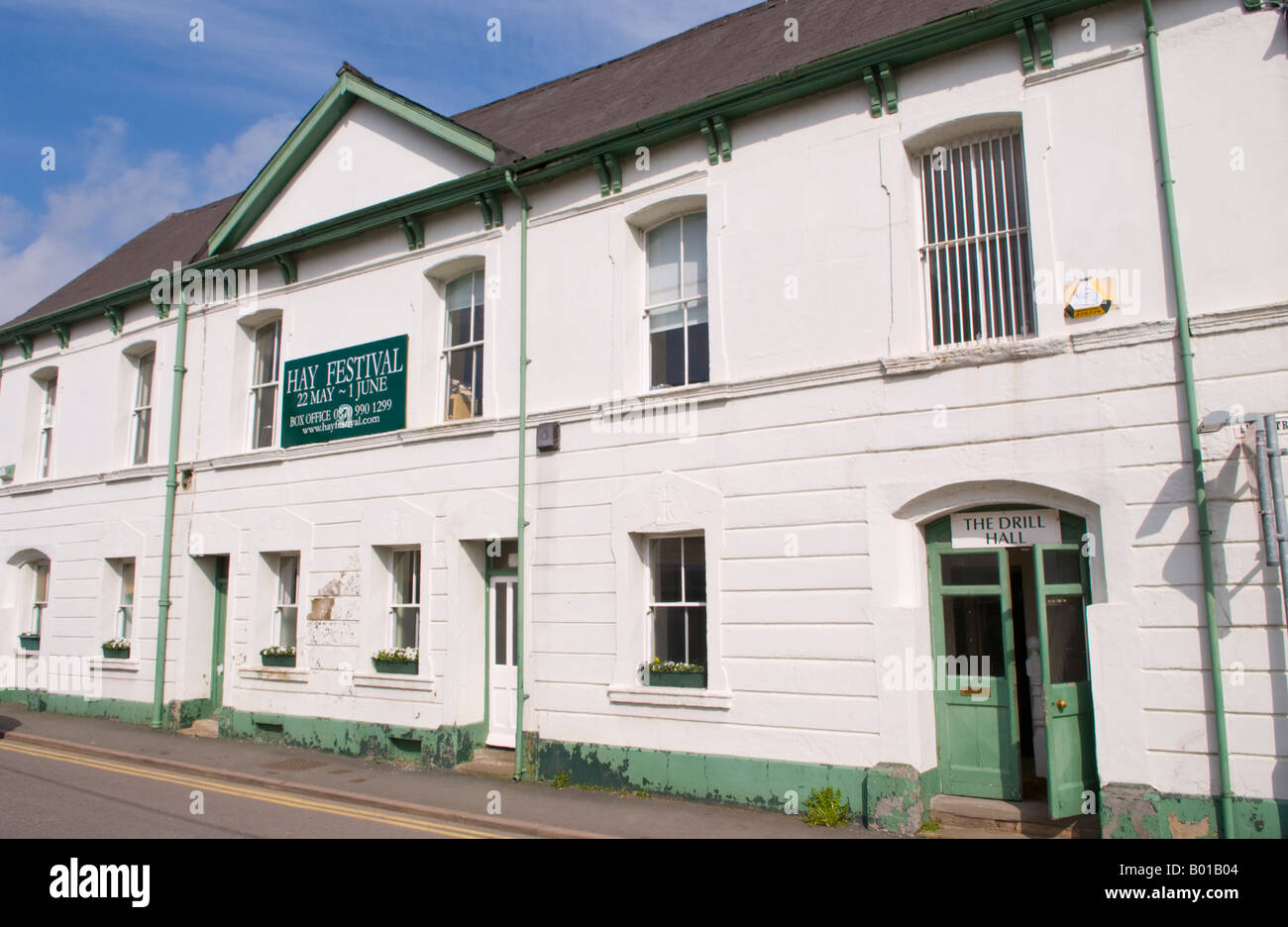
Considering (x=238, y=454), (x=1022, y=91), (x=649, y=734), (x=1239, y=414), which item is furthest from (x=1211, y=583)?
(x=238, y=454)

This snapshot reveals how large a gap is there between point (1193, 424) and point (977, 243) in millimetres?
2838

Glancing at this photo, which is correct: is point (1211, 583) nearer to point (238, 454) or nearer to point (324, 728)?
point (324, 728)

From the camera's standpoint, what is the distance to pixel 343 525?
45.9 feet

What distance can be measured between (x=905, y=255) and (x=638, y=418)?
3.62m

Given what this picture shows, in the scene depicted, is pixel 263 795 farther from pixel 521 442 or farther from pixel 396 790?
pixel 521 442

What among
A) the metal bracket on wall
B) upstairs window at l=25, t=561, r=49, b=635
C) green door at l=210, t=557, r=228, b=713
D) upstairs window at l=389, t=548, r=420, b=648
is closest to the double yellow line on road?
green door at l=210, t=557, r=228, b=713

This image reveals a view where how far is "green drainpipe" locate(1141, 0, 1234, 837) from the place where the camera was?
299 inches

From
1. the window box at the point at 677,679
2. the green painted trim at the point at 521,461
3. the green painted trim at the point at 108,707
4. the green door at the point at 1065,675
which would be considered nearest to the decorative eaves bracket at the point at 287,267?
the green painted trim at the point at 521,461

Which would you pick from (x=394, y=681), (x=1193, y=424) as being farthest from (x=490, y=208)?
(x=1193, y=424)

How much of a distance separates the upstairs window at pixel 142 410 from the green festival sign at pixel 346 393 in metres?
4.61

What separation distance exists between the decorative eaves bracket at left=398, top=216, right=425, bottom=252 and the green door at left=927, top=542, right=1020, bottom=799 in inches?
337

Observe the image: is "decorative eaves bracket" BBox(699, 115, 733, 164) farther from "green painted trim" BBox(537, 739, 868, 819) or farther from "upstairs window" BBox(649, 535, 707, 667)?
"green painted trim" BBox(537, 739, 868, 819)

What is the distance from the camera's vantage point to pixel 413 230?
1359 cm

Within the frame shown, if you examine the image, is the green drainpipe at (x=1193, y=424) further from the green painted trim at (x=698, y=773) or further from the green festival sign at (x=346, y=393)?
the green festival sign at (x=346, y=393)
